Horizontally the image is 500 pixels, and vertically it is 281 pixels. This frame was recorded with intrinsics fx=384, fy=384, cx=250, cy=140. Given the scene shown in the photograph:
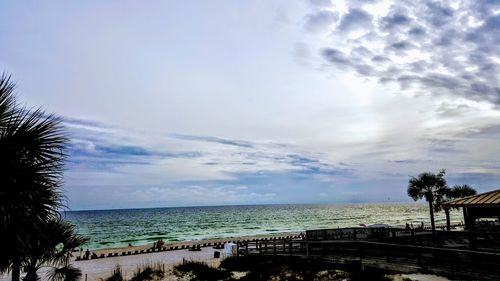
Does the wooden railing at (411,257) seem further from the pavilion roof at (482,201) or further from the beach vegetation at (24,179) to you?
the beach vegetation at (24,179)

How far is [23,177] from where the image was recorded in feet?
19.0

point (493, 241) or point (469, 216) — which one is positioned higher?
point (469, 216)

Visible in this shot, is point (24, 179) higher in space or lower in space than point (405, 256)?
higher

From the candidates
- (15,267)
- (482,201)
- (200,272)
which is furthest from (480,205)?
(15,267)

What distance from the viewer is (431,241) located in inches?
768

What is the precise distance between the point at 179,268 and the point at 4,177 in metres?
17.3

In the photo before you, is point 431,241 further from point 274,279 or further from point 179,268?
point 179,268

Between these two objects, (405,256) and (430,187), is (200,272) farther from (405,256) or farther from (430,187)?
(430,187)

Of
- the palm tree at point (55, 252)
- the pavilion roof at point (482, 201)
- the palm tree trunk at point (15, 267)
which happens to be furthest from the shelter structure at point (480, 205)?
the palm tree trunk at point (15, 267)

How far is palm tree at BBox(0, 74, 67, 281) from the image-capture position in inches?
223

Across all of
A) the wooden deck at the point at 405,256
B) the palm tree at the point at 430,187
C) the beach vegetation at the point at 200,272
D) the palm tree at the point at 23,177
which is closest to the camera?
the palm tree at the point at 23,177

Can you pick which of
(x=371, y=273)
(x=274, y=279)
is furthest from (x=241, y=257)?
(x=371, y=273)

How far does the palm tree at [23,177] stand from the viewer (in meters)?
5.66

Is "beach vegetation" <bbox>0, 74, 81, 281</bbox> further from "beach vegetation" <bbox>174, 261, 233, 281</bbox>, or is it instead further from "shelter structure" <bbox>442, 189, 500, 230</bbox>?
"shelter structure" <bbox>442, 189, 500, 230</bbox>
